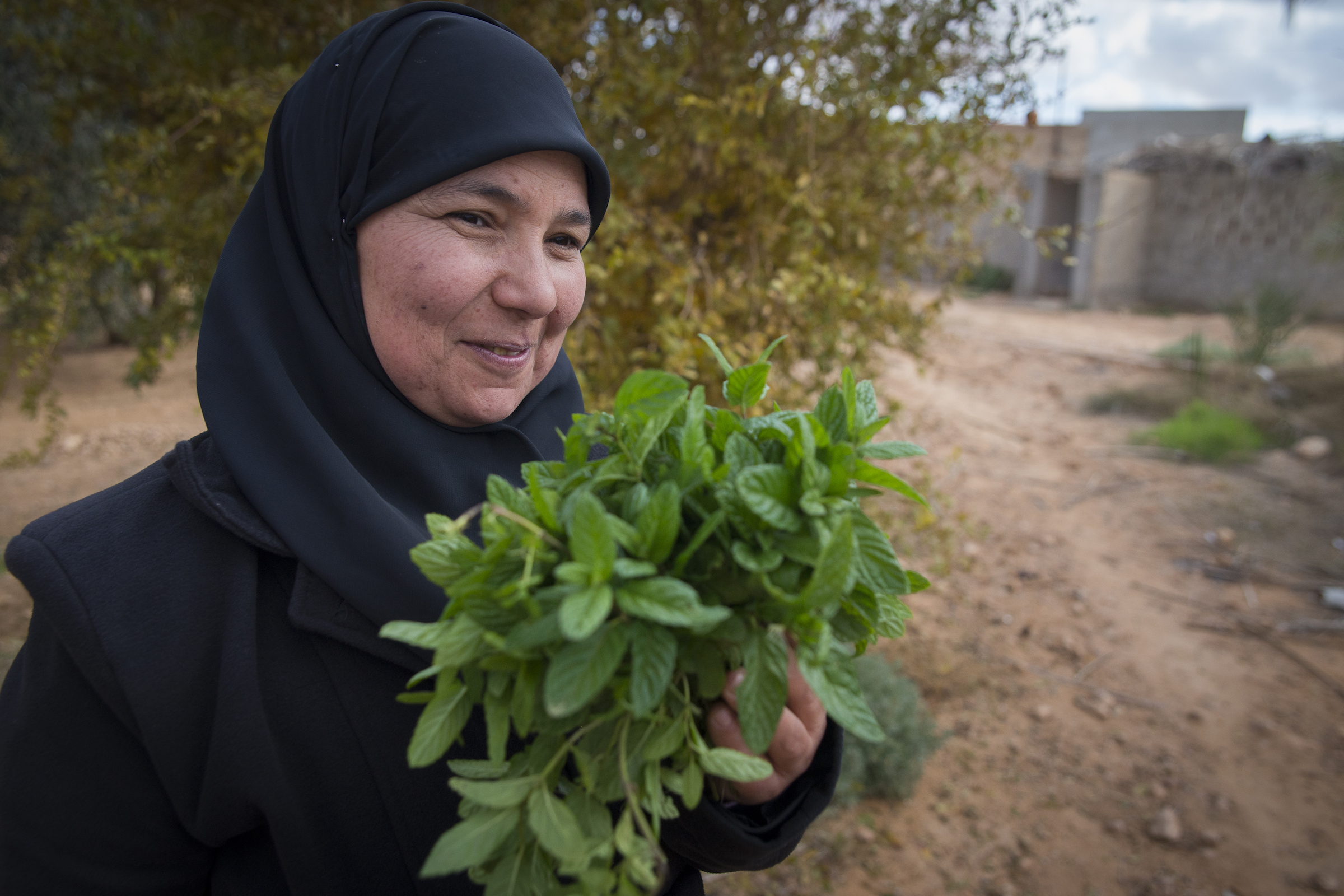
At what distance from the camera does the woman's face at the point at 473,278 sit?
1.16m

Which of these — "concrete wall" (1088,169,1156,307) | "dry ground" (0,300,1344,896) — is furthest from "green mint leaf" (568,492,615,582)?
"concrete wall" (1088,169,1156,307)

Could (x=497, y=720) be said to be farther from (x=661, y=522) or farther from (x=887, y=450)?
(x=887, y=450)

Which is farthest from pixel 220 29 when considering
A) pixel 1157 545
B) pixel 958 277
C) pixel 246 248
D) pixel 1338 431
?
pixel 1338 431

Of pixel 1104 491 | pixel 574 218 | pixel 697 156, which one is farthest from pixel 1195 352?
pixel 574 218

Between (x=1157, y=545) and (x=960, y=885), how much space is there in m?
3.82

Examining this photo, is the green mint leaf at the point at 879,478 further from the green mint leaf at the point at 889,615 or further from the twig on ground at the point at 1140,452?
the twig on ground at the point at 1140,452

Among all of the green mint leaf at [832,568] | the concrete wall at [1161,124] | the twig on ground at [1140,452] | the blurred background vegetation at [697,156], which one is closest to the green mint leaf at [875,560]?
the green mint leaf at [832,568]

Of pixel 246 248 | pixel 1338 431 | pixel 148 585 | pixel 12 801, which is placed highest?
pixel 246 248

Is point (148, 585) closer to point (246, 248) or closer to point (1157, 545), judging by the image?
point (246, 248)

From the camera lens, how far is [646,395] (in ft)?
3.15

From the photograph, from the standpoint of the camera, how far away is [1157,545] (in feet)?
19.1

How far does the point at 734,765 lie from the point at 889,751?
2.89 m

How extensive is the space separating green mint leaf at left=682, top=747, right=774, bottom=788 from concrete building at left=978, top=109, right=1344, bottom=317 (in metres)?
13.3

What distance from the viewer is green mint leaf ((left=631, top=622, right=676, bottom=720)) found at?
737mm
